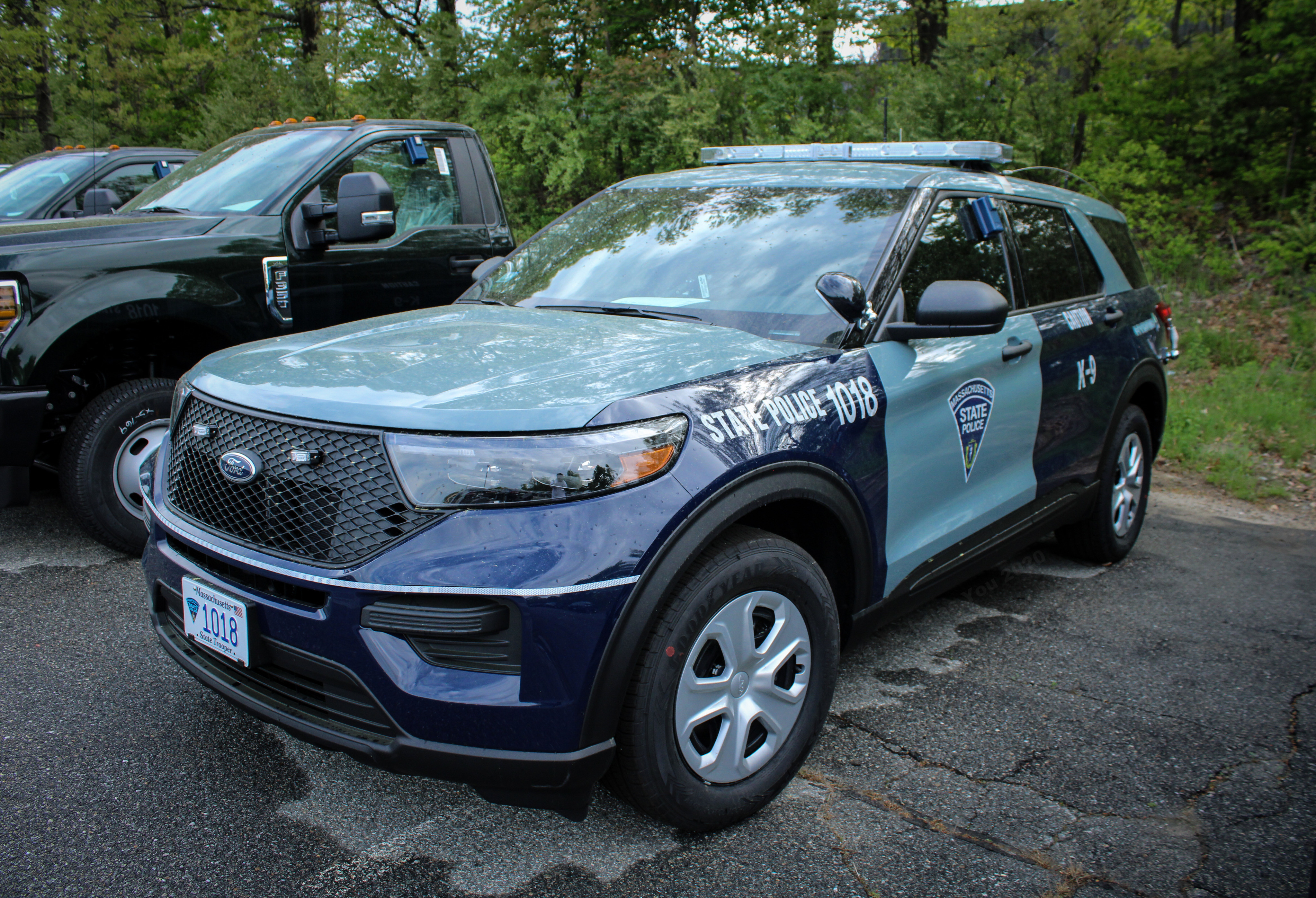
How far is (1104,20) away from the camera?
11008 millimetres

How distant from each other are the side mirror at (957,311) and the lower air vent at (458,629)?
1.55m

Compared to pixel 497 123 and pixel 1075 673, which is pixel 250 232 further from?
pixel 497 123

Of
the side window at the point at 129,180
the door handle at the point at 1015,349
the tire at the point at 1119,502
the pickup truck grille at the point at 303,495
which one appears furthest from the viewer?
the side window at the point at 129,180

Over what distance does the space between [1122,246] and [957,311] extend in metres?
2.43

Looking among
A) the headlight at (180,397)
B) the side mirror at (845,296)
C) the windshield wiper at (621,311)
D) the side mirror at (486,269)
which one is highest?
the side mirror at (486,269)

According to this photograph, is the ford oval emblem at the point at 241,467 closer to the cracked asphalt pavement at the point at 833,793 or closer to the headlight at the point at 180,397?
the headlight at the point at 180,397

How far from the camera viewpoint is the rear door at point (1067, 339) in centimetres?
374

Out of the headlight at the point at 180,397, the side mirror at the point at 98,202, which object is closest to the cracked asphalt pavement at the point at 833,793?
the headlight at the point at 180,397

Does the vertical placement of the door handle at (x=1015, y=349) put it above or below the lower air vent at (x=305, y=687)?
above

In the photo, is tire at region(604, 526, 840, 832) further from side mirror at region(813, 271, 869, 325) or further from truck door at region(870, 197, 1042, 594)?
side mirror at region(813, 271, 869, 325)

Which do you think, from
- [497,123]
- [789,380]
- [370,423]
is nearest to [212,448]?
[370,423]

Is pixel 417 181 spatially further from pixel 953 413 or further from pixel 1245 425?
pixel 1245 425

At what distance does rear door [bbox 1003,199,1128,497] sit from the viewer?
3738 millimetres

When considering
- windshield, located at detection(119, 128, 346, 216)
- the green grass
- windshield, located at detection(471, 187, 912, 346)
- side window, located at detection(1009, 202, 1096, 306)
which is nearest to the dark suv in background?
windshield, located at detection(119, 128, 346, 216)
